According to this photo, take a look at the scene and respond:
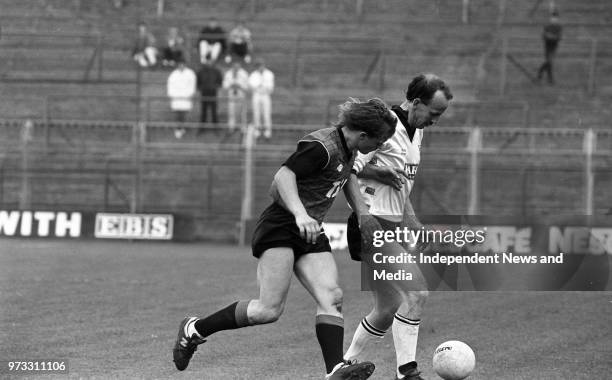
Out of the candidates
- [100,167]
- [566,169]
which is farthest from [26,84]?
[566,169]

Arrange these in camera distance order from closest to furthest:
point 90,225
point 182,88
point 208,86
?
point 90,225 < point 208,86 < point 182,88

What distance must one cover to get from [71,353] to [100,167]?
18668 millimetres

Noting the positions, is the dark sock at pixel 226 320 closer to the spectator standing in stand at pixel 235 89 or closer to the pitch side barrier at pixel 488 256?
the pitch side barrier at pixel 488 256

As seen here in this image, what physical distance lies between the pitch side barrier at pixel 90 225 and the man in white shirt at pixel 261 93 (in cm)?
306

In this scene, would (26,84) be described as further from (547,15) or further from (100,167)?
(547,15)

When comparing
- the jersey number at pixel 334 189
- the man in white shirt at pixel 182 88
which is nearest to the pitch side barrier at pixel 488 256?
the jersey number at pixel 334 189

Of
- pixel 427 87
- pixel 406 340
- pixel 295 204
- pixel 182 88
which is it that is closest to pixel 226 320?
pixel 295 204

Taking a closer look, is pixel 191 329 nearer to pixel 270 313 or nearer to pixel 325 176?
pixel 270 313

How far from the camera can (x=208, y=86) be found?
28.8 m

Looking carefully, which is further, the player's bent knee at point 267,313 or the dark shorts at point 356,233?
the dark shorts at point 356,233

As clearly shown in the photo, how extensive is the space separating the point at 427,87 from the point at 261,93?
1996cm

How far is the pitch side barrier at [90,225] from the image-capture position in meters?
26.9

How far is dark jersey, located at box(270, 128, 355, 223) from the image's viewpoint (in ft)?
25.4

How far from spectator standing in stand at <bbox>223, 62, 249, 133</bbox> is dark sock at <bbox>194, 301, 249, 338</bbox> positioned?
19.8 metres
